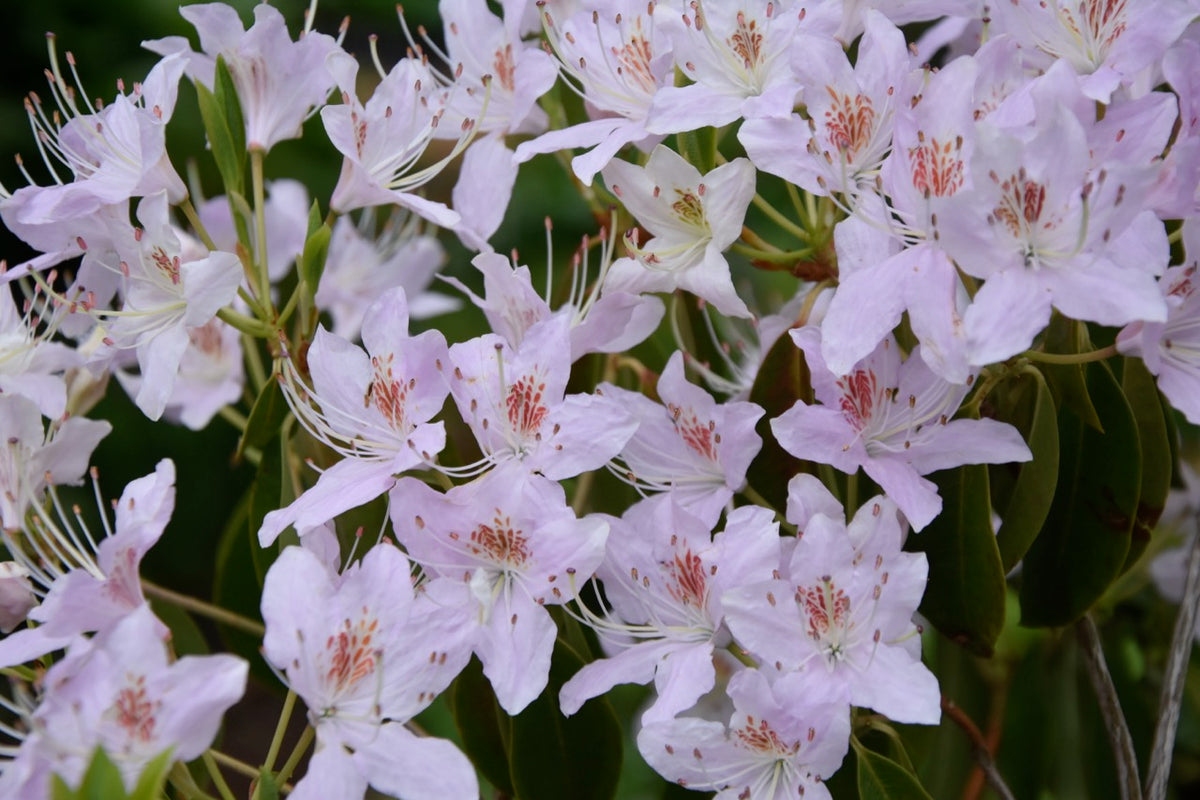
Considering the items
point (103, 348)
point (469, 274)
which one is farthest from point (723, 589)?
point (469, 274)

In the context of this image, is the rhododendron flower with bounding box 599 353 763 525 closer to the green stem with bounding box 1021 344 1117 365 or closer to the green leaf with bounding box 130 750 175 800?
the green stem with bounding box 1021 344 1117 365

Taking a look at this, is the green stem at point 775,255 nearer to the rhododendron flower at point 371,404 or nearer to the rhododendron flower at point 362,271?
the rhododendron flower at point 371,404

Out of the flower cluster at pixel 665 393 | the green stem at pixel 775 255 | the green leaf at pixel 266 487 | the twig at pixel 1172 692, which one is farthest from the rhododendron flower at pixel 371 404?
the twig at pixel 1172 692

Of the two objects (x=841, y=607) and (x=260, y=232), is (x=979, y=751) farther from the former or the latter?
(x=260, y=232)

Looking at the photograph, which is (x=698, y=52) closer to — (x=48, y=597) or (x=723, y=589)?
(x=723, y=589)

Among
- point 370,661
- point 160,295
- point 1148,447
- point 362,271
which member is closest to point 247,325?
point 160,295

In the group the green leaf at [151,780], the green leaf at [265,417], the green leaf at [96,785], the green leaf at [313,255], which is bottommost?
the green leaf at [265,417]

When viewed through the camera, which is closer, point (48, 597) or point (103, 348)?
point (48, 597)
